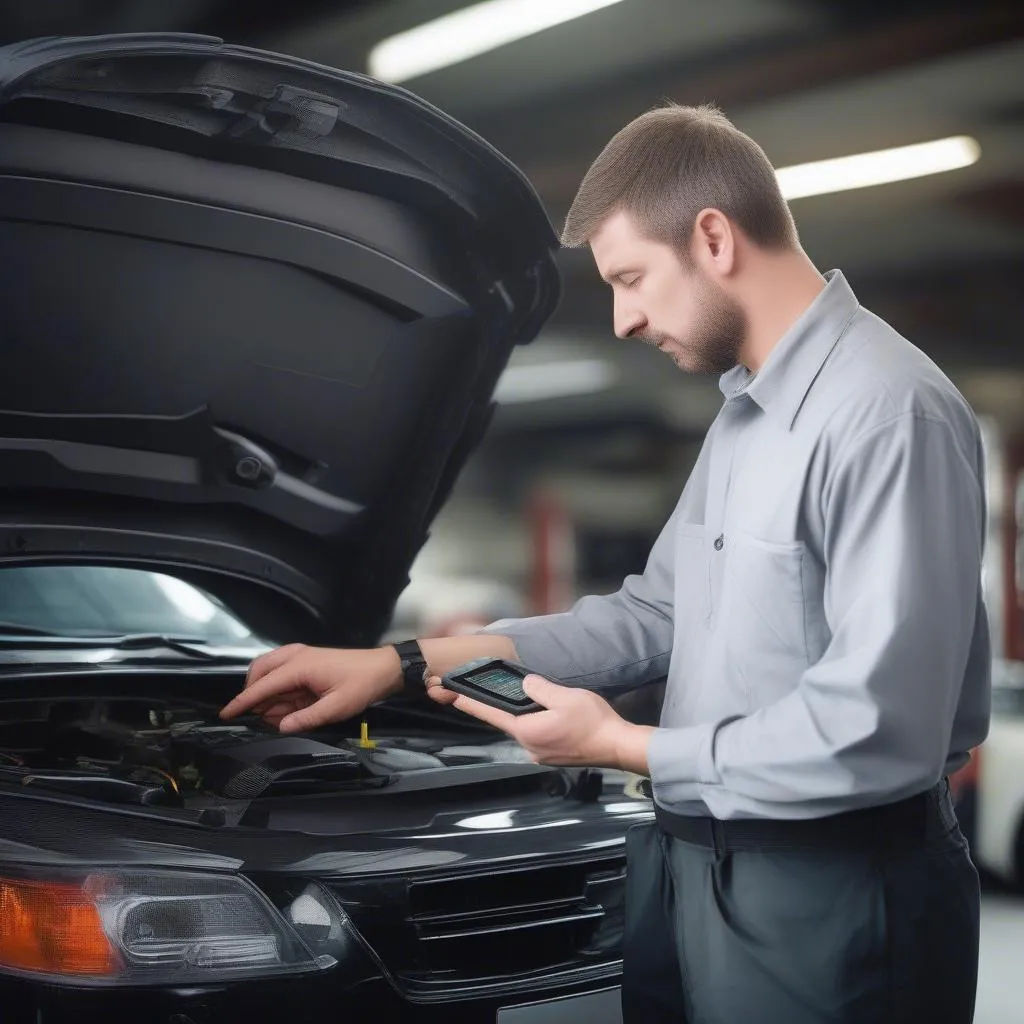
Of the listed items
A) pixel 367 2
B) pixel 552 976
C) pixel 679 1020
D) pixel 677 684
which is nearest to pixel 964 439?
pixel 677 684

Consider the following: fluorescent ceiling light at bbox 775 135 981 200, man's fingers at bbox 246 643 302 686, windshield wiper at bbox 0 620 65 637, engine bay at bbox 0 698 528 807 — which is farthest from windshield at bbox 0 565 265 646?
fluorescent ceiling light at bbox 775 135 981 200

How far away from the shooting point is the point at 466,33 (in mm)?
5047

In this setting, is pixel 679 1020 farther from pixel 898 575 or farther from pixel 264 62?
pixel 264 62

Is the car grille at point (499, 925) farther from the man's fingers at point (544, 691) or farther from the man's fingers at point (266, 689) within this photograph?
the man's fingers at point (266, 689)

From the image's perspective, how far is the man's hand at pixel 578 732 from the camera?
51.4 inches

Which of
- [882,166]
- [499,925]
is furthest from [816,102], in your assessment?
[499,925]

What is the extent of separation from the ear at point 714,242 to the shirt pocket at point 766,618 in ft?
0.96

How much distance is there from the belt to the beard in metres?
0.50

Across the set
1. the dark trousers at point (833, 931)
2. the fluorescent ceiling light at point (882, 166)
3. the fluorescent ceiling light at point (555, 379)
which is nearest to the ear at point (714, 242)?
the dark trousers at point (833, 931)

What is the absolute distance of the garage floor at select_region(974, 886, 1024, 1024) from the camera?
10.5 feet

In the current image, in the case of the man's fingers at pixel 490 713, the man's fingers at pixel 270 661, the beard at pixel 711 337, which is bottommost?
the man's fingers at pixel 490 713

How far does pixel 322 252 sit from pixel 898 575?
119 cm

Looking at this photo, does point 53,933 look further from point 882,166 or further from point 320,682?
point 882,166

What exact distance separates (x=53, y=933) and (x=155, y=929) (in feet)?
0.35
